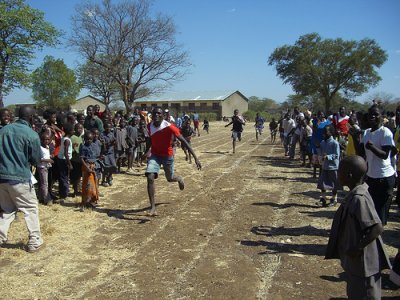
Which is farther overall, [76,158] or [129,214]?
[76,158]

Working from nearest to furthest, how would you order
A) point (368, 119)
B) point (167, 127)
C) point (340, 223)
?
point (340, 223), point (368, 119), point (167, 127)

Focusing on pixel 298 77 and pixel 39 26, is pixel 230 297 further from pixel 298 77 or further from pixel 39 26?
pixel 298 77

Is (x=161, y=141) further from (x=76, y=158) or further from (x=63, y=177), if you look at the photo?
(x=63, y=177)

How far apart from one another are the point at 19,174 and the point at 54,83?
59.4 metres

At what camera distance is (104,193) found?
860cm

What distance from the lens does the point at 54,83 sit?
195 feet

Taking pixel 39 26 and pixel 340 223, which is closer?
pixel 340 223

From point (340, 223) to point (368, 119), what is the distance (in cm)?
267

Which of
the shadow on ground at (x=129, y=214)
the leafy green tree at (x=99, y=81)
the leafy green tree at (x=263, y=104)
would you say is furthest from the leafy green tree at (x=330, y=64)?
the leafy green tree at (x=263, y=104)

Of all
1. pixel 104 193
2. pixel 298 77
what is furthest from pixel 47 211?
pixel 298 77

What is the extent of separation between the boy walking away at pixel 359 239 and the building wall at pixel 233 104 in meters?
64.9

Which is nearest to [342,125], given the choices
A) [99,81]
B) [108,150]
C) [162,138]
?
[162,138]

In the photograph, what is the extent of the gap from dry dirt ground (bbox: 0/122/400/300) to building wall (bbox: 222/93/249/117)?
59.9 m

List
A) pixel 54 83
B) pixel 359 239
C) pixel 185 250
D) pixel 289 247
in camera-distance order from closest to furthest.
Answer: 1. pixel 359 239
2. pixel 185 250
3. pixel 289 247
4. pixel 54 83
